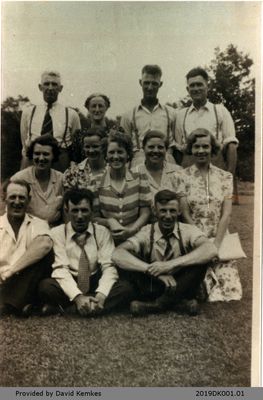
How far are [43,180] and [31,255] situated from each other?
21.2 inches

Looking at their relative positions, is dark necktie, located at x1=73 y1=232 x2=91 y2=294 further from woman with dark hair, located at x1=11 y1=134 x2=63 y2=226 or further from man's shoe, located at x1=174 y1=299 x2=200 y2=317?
man's shoe, located at x1=174 y1=299 x2=200 y2=317

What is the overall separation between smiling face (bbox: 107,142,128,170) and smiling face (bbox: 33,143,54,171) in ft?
1.36

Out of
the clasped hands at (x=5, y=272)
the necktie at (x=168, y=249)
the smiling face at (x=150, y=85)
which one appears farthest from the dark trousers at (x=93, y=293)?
the smiling face at (x=150, y=85)

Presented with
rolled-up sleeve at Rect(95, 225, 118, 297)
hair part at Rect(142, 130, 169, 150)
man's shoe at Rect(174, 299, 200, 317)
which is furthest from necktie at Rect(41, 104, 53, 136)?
man's shoe at Rect(174, 299, 200, 317)

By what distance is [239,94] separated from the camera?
361cm

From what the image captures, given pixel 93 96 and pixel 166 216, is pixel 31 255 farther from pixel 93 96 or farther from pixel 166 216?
pixel 93 96

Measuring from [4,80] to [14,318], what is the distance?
1692mm

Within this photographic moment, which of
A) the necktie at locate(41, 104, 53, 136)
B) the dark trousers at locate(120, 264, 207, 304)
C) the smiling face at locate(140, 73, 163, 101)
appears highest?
the smiling face at locate(140, 73, 163, 101)

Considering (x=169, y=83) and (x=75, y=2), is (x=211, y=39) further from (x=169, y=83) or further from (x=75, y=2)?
(x=75, y=2)

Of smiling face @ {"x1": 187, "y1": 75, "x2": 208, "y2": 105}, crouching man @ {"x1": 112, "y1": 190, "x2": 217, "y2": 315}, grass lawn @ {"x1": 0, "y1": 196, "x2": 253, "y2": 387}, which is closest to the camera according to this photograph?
grass lawn @ {"x1": 0, "y1": 196, "x2": 253, "y2": 387}

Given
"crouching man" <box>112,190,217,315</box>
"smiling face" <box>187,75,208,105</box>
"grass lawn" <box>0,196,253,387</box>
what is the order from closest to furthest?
"grass lawn" <box>0,196,253,387</box>, "crouching man" <box>112,190,217,315</box>, "smiling face" <box>187,75,208,105</box>

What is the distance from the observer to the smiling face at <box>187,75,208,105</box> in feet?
11.7

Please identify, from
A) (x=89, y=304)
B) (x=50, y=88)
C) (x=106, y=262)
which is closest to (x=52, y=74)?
(x=50, y=88)

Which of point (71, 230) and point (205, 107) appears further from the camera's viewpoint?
point (205, 107)
